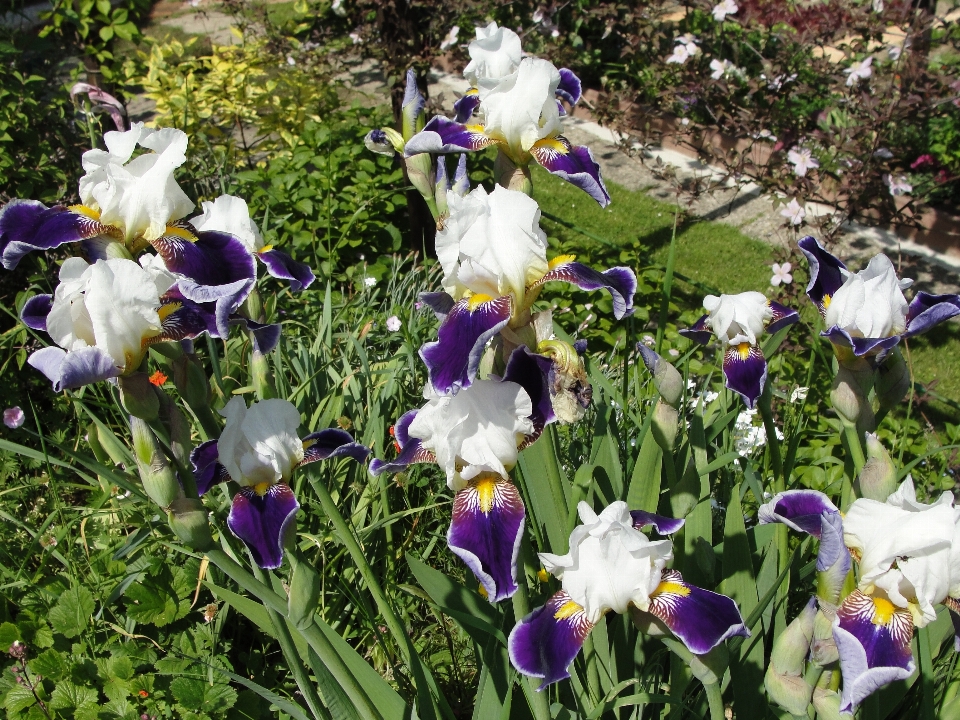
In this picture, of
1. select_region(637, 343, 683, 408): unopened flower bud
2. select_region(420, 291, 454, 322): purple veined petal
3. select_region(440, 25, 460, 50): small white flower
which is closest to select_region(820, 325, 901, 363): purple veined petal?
select_region(637, 343, 683, 408): unopened flower bud

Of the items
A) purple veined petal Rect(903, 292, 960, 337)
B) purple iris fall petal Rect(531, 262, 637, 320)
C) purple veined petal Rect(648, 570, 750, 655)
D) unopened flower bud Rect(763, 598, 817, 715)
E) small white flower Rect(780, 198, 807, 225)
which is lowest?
small white flower Rect(780, 198, 807, 225)

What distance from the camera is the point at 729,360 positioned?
2072 millimetres

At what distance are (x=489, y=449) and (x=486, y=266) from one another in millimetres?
316

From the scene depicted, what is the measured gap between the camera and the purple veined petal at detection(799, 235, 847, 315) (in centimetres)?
173

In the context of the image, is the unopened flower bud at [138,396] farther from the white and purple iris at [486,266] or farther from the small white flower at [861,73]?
the small white flower at [861,73]

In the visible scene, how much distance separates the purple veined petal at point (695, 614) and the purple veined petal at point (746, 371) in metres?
0.72

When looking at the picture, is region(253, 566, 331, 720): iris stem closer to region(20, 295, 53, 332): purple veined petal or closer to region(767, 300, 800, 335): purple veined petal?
region(20, 295, 53, 332): purple veined petal

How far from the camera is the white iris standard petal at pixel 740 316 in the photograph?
2059 millimetres

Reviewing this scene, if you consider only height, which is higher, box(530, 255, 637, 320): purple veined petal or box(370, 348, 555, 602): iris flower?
box(530, 255, 637, 320): purple veined petal

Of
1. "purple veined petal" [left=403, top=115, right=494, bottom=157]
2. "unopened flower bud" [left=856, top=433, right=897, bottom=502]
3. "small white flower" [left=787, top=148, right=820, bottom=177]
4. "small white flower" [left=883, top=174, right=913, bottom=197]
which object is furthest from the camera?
"small white flower" [left=883, top=174, right=913, bottom=197]

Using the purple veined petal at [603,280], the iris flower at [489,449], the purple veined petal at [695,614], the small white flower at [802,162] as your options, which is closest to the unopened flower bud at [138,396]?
the iris flower at [489,449]

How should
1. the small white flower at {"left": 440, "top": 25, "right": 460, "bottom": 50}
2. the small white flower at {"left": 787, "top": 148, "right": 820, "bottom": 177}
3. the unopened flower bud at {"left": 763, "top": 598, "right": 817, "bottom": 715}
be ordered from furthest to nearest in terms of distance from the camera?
1. the small white flower at {"left": 440, "top": 25, "right": 460, "bottom": 50}
2. the small white flower at {"left": 787, "top": 148, "right": 820, "bottom": 177}
3. the unopened flower bud at {"left": 763, "top": 598, "right": 817, "bottom": 715}

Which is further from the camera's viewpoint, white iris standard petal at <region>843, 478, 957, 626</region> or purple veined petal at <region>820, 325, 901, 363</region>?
purple veined petal at <region>820, 325, 901, 363</region>

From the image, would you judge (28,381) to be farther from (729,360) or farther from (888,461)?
(888,461)
